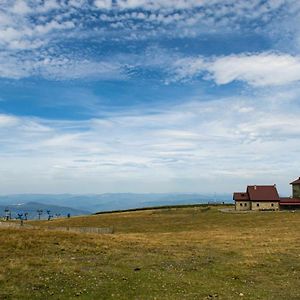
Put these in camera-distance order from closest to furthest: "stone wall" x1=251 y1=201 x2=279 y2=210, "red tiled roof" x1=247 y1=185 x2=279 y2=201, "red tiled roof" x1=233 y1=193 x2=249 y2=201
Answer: "stone wall" x1=251 y1=201 x2=279 y2=210 < "red tiled roof" x1=247 y1=185 x2=279 y2=201 < "red tiled roof" x1=233 y1=193 x2=249 y2=201

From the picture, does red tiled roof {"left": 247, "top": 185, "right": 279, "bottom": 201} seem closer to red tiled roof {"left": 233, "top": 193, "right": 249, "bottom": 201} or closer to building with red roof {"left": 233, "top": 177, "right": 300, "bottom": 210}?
building with red roof {"left": 233, "top": 177, "right": 300, "bottom": 210}

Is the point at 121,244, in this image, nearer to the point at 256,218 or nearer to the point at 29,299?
the point at 29,299

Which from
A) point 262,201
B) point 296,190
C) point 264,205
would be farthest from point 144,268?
point 296,190

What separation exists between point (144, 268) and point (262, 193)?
334 feet

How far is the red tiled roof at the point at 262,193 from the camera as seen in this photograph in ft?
413

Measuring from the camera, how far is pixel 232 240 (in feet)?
177

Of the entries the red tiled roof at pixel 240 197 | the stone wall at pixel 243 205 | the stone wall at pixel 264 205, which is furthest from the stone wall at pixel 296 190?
the stone wall at pixel 243 205

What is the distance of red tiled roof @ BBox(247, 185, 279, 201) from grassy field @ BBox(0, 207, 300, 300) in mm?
73794

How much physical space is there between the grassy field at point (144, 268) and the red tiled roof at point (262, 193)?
242 feet

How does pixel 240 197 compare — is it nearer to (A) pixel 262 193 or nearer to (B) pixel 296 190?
(A) pixel 262 193

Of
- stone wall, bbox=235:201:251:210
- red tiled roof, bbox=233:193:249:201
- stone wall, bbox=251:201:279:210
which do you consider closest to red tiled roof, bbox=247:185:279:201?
stone wall, bbox=251:201:279:210

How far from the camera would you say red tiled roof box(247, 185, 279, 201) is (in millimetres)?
125750

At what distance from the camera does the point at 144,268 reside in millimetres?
32375

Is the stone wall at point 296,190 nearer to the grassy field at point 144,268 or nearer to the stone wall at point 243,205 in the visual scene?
the stone wall at point 243,205
